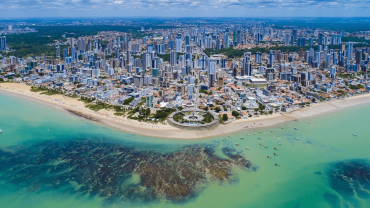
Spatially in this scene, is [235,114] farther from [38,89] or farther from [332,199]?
[38,89]

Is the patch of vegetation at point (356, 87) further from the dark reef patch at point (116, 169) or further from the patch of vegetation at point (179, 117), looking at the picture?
the dark reef patch at point (116, 169)

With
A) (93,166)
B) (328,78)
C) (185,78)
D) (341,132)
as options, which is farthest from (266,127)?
(328,78)

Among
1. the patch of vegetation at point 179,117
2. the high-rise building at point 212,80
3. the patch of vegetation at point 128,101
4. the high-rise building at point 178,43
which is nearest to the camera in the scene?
the patch of vegetation at point 179,117

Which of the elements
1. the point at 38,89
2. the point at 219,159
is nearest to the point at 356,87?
the point at 219,159

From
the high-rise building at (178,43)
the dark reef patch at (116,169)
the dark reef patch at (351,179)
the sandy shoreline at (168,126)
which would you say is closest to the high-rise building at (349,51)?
the sandy shoreline at (168,126)

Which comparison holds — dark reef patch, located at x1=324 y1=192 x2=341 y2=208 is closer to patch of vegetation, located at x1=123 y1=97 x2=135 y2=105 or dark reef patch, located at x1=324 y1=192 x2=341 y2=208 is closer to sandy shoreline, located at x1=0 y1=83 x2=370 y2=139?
sandy shoreline, located at x1=0 y1=83 x2=370 y2=139

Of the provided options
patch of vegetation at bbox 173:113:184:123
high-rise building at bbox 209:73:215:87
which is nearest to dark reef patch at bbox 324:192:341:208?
patch of vegetation at bbox 173:113:184:123

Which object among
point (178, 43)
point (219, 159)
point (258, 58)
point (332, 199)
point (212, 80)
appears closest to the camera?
point (332, 199)
